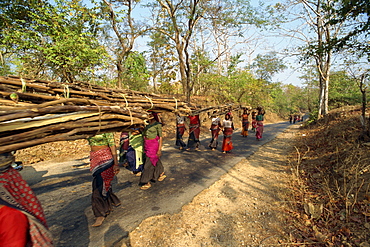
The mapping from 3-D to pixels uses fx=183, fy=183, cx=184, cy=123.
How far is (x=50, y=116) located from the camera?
5.39 feet

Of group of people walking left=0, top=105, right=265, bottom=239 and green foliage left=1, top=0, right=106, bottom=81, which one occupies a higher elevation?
green foliage left=1, top=0, right=106, bottom=81

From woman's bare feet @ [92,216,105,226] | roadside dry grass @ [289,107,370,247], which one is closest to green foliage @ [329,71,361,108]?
roadside dry grass @ [289,107,370,247]

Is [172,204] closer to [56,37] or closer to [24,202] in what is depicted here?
[24,202]

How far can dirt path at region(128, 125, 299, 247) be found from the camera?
111 inches

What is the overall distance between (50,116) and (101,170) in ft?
6.10

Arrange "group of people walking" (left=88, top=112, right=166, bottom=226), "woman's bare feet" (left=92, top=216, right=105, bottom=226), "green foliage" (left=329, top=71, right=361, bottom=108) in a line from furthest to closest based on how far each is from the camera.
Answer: "green foliage" (left=329, top=71, right=361, bottom=108), "group of people walking" (left=88, top=112, right=166, bottom=226), "woman's bare feet" (left=92, top=216, right=105, bottom=226)

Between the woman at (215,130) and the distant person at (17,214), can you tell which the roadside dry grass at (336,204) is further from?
the woman at (215,130)

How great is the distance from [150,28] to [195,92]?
37.1 ft

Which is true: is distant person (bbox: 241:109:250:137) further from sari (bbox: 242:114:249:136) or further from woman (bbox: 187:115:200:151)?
woman (bbox: 187:115:200:151)

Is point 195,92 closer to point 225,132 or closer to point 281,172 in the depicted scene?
point 225,132

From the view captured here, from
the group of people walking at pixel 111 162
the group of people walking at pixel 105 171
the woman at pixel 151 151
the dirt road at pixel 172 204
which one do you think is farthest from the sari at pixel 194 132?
the woman at pixel 151 151

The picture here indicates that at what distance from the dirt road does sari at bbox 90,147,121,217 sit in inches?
10.4

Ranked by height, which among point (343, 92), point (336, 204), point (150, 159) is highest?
point (343, 92)

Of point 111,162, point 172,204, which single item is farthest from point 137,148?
point 172,204
